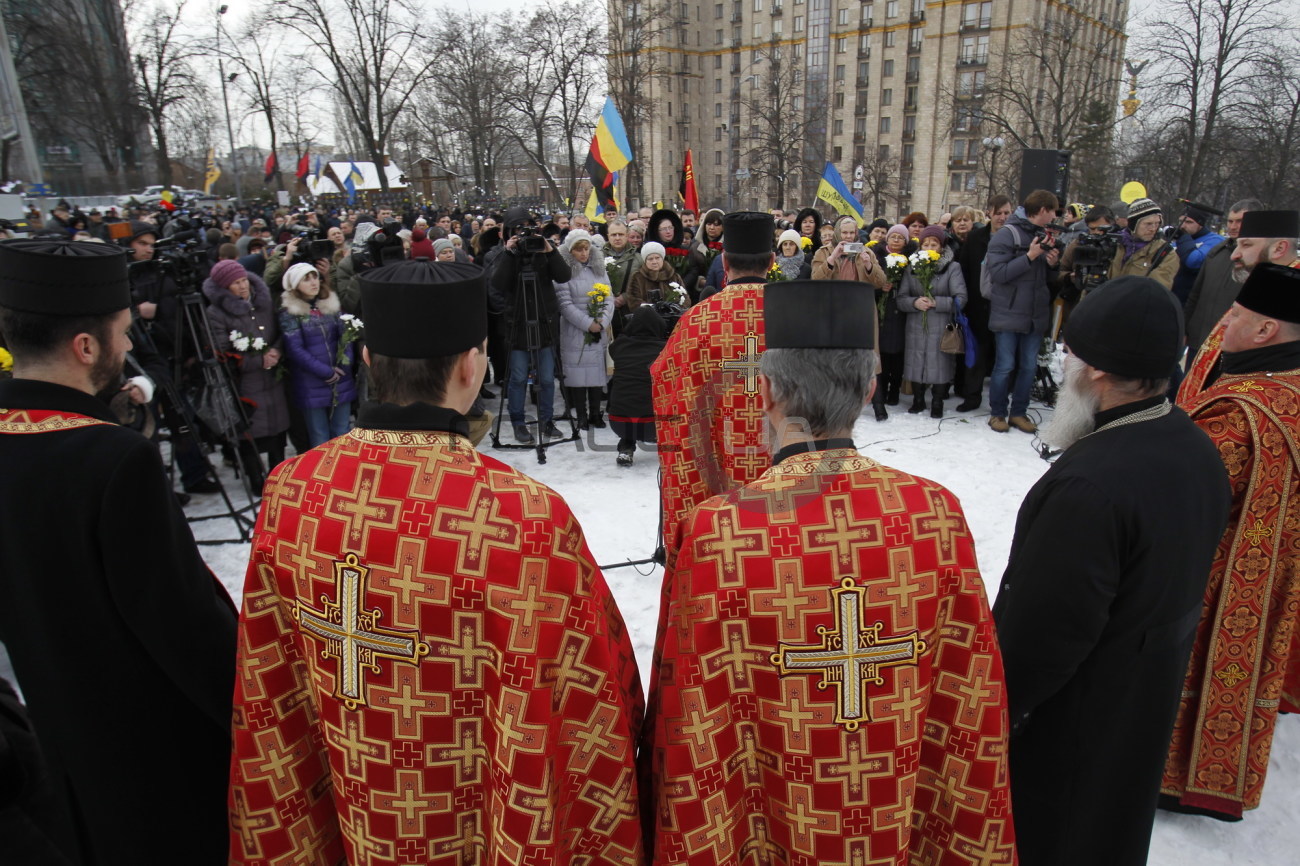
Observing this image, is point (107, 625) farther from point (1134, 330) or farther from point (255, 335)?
point (255, 335)

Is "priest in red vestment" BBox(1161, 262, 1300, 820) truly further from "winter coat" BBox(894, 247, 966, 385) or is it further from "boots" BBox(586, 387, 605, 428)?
"boots" BBox(586, 387, 605, 428)

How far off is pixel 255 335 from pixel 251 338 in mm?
62

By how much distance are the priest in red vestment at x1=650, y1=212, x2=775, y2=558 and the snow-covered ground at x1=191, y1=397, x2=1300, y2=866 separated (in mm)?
907

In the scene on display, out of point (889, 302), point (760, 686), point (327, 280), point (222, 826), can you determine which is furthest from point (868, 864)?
point (889, 302)

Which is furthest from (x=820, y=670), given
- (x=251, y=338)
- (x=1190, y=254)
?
(x=1190, y=254)

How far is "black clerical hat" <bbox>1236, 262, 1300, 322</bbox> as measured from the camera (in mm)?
2811

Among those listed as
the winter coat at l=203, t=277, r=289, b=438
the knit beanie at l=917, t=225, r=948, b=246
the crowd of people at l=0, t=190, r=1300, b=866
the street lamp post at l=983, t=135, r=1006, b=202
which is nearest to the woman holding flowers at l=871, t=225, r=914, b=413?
the knit beanie at l=917, t=225, r=948, b=246

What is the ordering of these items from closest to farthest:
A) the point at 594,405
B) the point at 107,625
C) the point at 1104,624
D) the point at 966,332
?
1. the point at 107,625
2. the point at 1104,624
3. the point at 966,332
4. the point at 594,405

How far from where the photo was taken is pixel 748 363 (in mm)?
3539

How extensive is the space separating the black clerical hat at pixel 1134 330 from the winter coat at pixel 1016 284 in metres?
5.57

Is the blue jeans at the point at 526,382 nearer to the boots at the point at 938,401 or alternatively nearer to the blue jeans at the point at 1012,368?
the boots at the point at 938,401

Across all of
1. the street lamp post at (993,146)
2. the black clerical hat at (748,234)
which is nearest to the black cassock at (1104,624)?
the black clerical hat at (748,234)

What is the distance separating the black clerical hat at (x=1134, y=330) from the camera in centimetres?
211

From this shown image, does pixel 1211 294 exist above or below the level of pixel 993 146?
below
